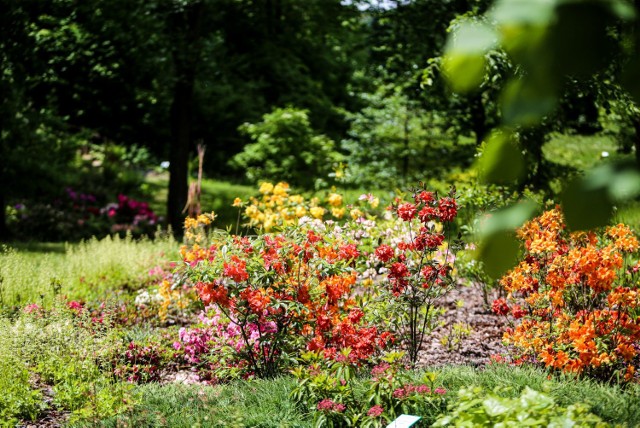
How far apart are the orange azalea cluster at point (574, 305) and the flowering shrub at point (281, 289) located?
3.38 feet

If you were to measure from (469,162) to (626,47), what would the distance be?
11.1 metres

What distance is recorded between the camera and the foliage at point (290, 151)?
474 inches

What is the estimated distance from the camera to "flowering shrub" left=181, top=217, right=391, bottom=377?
176 inches

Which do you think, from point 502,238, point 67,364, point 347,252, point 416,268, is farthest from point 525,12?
point 67,364

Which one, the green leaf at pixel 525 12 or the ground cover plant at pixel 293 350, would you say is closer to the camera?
the green leaf at pixel 525 12

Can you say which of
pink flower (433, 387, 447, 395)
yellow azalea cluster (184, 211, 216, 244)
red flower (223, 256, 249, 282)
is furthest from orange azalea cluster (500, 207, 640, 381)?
yellow azalea cluster (184, 211, 216, 244)

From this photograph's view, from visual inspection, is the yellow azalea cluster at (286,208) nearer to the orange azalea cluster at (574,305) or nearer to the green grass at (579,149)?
the orange azalea cluster at (574,305)

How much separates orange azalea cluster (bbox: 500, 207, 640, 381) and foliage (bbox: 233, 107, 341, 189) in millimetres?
7382

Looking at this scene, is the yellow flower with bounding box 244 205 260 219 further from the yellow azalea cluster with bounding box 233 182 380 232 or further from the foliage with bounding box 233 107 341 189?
the foliage with bounding box 233 107 341 189

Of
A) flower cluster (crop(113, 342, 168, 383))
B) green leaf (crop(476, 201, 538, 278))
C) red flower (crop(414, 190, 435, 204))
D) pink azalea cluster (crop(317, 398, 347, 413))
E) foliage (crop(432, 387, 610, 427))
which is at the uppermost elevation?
green leaf (crop(476, 201, 538, 278))

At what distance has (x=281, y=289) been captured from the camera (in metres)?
4.79

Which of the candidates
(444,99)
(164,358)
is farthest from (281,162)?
(164,358)

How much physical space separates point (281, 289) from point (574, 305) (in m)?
2.10

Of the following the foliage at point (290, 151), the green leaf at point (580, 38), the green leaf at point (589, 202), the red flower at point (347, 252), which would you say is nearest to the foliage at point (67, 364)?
the red flower at point (347, 252)
